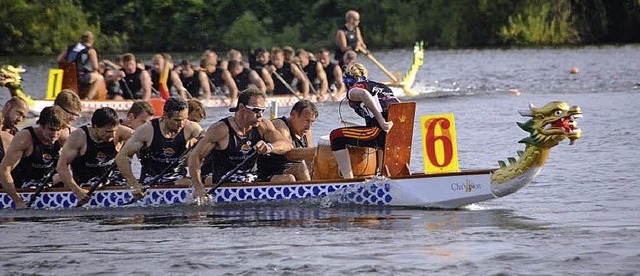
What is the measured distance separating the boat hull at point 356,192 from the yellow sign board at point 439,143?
0.63 feet

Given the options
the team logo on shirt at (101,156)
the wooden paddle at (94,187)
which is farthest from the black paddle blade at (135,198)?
the team logo on shirt at (101,156)

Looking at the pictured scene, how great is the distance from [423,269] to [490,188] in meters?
2.71

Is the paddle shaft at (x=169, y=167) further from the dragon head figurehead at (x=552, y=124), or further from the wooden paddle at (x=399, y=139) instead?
the dragon head figurehead at (x=552, y=124)

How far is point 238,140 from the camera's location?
49.5ft

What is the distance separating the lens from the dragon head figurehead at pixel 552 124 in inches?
538

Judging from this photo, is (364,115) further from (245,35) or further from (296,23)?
(296,23)

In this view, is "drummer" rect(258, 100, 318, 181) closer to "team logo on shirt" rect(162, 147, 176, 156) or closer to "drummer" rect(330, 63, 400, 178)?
"drummer" rect(330, 63, 400, 178)

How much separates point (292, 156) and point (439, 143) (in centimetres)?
155

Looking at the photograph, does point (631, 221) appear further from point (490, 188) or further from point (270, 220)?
point (270, 220)

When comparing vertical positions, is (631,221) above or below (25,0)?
below

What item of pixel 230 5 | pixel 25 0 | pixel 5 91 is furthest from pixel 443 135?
pixel 230 5

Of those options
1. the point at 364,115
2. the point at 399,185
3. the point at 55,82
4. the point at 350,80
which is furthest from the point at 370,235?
the point at 55,82

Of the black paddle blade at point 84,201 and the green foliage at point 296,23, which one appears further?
the green foliage at point 296,23

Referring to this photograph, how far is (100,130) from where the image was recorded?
49.5ft
